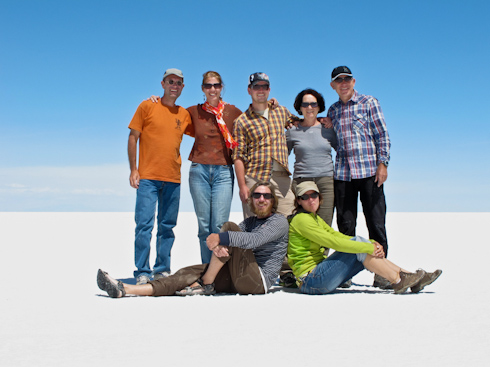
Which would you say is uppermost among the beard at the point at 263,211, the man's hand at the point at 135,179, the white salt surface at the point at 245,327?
the man's hand at the point at 135,179

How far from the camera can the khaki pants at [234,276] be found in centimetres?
425

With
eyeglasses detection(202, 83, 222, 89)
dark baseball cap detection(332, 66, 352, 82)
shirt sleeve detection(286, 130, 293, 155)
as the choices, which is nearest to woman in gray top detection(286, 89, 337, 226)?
shirt sleeve detection(286, 130, 293, 155)

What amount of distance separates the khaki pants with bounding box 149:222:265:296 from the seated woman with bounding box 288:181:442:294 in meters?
0.42

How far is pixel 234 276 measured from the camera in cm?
432

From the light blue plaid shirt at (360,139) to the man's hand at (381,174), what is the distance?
5 centimetres

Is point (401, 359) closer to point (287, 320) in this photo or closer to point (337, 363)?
point (337, 363)

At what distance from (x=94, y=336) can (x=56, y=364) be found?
519 mm

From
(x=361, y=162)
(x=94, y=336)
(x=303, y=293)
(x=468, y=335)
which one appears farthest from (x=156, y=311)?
(x=361, y=162)

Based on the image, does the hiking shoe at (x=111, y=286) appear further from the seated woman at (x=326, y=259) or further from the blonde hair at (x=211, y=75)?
the blonde hair at (x=211, y=75)

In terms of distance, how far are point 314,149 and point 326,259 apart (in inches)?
52.8

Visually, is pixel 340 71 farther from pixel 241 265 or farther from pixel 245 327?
pixel 245 327

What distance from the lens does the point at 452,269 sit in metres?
6.32

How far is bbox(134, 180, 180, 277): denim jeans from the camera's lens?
5.28 m

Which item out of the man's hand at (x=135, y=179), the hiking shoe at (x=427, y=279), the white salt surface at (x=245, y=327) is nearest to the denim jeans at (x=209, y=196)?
the man's hand at (x=135, y=179)
